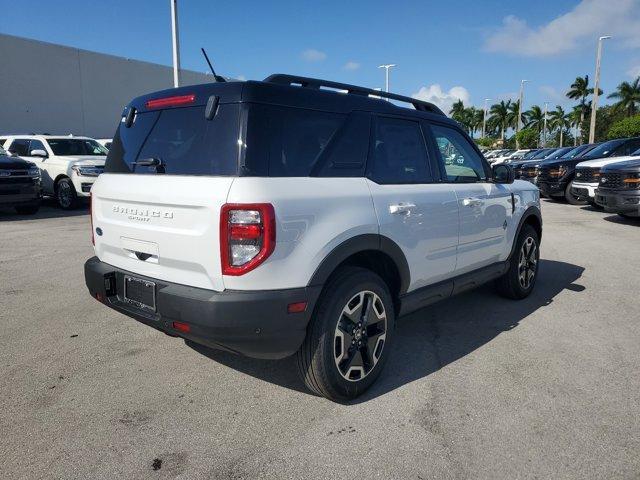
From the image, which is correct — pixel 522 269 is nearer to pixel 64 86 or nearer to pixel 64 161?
→ pixel 64 161

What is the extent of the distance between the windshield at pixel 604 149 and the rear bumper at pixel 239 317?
13.8m

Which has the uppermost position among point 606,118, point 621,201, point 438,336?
point 606,118

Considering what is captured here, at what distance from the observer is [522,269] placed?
510 centimetres

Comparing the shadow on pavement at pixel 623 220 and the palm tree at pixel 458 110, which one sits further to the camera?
the palm tree at pixel 458 110

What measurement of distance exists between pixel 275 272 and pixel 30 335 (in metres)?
2.78

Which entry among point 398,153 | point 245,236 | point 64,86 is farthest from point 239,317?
point 64,86

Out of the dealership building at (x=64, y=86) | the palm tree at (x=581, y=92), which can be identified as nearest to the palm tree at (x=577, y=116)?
the palm tree at (x=581, y=92)

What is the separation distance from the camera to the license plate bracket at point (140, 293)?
2855 mm

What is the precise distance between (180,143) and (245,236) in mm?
886

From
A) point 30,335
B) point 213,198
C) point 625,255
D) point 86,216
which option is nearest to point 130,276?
point 213,198

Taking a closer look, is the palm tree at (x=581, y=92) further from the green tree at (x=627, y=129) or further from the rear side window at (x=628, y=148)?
the rear side window at (x=628, y=148)

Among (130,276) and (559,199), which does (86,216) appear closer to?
(130,276)

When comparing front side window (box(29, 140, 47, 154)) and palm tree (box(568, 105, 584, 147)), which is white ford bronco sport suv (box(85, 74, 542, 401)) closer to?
front side window (box(29, 140, 47, 154))

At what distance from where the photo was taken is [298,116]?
285 centimetres
